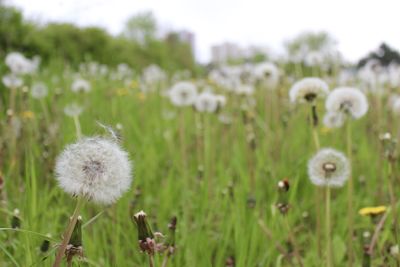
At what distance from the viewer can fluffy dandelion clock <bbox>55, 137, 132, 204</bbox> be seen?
629 mm

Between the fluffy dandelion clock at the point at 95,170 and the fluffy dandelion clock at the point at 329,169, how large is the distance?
0.50 m

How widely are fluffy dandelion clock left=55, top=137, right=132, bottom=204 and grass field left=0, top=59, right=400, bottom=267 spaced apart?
0.06 metres

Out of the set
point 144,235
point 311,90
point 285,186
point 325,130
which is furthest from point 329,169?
point 325,130

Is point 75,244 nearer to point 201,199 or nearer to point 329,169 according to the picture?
point 329,169

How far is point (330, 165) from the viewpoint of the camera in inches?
40.4

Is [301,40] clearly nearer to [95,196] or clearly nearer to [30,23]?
[30,23]

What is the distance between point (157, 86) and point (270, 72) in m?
Result: 2.70

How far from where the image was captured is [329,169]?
102 centimetres

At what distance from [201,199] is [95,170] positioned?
0.91 metres

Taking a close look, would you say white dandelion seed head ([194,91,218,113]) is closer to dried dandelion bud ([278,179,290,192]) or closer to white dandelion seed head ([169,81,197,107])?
white dandelion seed head ([169,81,197,107])

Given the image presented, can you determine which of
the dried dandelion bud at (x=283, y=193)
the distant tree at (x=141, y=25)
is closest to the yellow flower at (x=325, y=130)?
the dried dandelion bud at (x=283, y=193)

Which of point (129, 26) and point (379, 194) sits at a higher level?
point (129, 26)

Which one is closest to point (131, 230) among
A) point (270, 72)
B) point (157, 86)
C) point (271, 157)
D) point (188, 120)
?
point (271, 157)

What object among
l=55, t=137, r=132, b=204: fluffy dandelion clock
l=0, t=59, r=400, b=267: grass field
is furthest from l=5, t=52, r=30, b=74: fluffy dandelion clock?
l=55, t=137, r=132, b=204: fluffy dandelion clock
